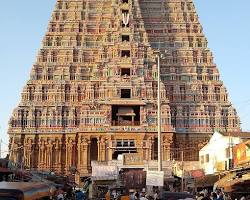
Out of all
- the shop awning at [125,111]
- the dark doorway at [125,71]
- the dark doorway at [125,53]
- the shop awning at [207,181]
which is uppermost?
the dark doorway at [125,53]

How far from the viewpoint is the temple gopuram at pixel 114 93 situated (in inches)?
2736

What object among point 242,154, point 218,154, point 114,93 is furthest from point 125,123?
point 242,154

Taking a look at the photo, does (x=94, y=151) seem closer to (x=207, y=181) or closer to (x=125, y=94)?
(x=125, y=94)

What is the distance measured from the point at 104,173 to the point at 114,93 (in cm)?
1749

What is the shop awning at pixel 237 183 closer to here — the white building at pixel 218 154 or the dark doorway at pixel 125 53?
the white building at pixel 218 154

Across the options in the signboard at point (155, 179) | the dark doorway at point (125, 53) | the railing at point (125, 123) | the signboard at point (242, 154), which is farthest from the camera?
the dark doorway at point (125, 53)

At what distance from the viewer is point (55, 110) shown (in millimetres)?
73125

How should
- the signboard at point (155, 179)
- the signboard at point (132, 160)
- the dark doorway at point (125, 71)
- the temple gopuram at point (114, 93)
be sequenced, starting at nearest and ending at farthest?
the signboard at point (155, 179) < the signboard at point (132, 160) < the temple gopuram at point (114, 93) < the dark doorway at point (125, 71)

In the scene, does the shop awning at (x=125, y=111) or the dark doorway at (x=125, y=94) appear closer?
the shop awning at (x=125, y=111)

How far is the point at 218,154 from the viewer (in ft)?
→ 186

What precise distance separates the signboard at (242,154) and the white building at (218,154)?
3.83 m

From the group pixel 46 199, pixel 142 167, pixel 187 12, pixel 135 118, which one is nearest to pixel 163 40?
pixel 187 12

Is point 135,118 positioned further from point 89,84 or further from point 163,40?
point 163,40

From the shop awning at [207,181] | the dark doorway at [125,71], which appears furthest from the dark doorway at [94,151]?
the shop awning at [207,181]
